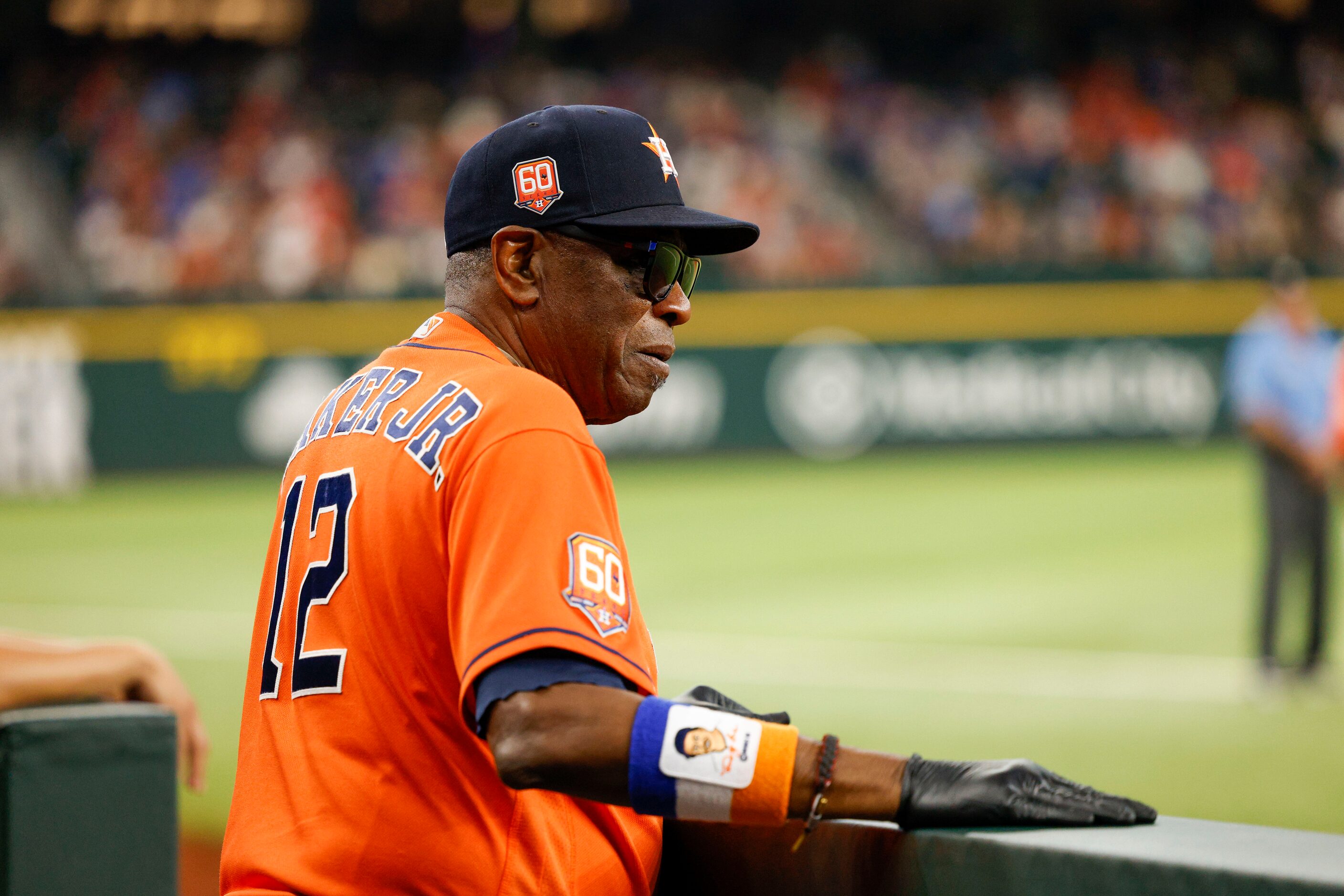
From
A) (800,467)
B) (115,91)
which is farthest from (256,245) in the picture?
(800,467)

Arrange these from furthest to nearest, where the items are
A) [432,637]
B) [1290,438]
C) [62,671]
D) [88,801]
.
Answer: [1290,438], [62,671], [88,801], [432,637]

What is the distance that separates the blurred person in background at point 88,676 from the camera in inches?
118

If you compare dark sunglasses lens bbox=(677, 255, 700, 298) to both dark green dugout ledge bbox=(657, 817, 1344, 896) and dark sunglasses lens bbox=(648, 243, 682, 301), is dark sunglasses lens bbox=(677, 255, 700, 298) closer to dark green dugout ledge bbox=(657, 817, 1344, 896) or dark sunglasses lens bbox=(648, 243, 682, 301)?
dark sunglasses lens bbox=(648, 243, 682, 301)

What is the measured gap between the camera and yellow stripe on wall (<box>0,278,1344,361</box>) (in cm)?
1941

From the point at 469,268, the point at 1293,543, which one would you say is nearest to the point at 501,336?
the point at 469,268

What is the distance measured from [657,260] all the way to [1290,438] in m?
7.18

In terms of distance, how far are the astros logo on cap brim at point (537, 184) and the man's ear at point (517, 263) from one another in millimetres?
56

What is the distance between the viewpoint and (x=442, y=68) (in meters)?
26.6

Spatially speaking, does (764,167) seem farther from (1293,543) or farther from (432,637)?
(432,637)

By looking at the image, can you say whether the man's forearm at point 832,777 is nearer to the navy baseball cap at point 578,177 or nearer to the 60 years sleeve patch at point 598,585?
the 60 years sleeve patch at point 598,585

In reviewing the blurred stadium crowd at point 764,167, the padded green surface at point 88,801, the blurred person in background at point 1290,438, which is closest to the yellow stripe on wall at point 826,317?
the blurred stadium crowd at point 764,167

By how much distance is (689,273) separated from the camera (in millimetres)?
2562

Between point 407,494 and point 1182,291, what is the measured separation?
787 inches

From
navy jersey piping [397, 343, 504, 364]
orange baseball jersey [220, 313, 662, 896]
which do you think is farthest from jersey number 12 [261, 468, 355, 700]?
navy jersey piping [397, 343, 504, 364]
